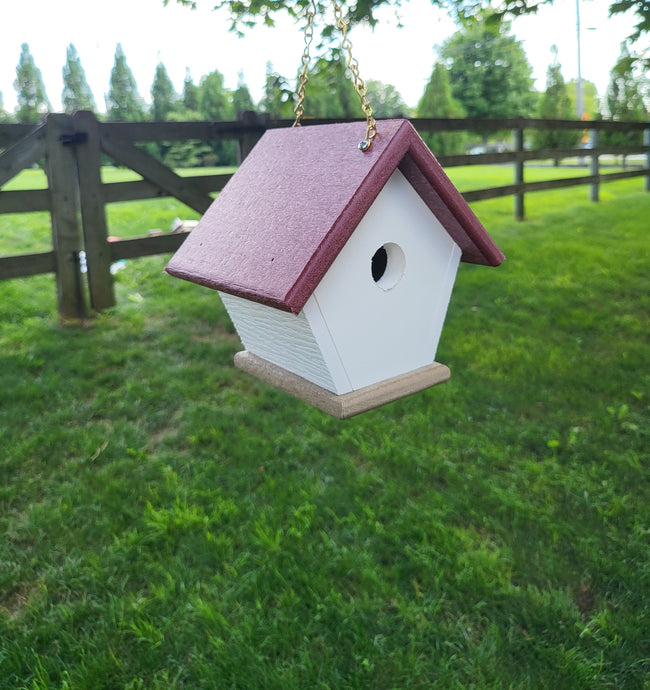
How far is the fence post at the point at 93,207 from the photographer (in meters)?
4.26

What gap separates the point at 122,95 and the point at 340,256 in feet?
91.6

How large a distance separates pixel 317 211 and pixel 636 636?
2019 millimetres

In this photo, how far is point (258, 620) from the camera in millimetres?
2316

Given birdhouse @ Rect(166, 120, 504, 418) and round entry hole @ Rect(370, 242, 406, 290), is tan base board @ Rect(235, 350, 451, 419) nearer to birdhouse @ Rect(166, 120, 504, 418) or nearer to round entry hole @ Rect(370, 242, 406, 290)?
birdhouse @ Rect(166, 120, 504, 418)

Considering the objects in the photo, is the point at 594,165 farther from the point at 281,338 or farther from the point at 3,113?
the point at 3,113

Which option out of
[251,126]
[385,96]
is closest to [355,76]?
[251,126]

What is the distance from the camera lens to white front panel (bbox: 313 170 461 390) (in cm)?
146

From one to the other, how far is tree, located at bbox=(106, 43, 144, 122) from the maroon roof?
2514cm

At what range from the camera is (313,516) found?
2.88 metres

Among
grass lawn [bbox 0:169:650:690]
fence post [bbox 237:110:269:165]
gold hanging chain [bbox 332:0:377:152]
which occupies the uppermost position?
fence post [bbox 237:110:269:165]

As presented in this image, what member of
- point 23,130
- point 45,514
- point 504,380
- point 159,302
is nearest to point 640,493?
point 504,380

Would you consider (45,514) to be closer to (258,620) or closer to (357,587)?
(258,620)

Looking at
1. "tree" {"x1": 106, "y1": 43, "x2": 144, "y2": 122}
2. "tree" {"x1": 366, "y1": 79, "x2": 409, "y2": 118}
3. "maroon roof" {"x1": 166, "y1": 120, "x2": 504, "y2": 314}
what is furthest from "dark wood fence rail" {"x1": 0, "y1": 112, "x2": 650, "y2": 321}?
"tree" {"x1": 366, "y1": 79, "x2": 409, "y2": 118}

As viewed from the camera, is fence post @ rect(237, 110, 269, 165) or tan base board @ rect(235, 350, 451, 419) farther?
fence post @ rect(237, 110, 269, 165)
